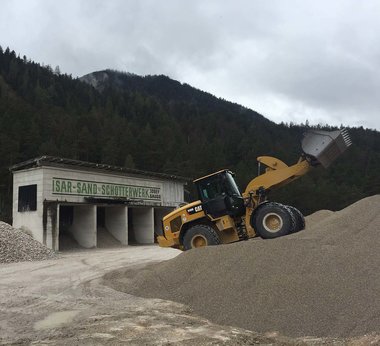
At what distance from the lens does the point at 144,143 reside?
2904 inches

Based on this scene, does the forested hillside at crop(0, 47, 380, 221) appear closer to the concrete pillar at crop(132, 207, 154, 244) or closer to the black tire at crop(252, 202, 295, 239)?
the concrete pillar at crop(132, 207, 154, 244)

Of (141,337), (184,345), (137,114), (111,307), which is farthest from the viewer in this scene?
(137,114)

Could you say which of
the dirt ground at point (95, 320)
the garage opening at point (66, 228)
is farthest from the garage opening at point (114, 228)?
the dirt ground at point (95, 320)

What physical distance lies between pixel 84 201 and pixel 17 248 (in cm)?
1011

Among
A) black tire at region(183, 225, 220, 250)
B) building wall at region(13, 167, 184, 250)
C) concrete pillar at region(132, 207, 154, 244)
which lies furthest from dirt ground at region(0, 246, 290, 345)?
concrete pillar at region(132, 207, 154, 244)

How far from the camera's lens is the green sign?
29.0 metres

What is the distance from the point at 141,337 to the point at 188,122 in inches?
4722

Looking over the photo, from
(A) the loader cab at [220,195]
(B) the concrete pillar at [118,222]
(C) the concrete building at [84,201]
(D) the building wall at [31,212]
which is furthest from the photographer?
(B) the concrete pillar at [118,222]

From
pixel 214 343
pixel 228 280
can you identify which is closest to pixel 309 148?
pixel 228 280

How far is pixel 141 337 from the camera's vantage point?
21.4 feet

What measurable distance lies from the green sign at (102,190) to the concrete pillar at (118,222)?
48.0 inches

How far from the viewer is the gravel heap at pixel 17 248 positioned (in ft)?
64.4

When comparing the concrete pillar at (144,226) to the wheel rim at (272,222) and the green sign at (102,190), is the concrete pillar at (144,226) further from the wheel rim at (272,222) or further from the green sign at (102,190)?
the wheel rim at (272,222)

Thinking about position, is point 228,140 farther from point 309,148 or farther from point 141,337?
point 141,337
